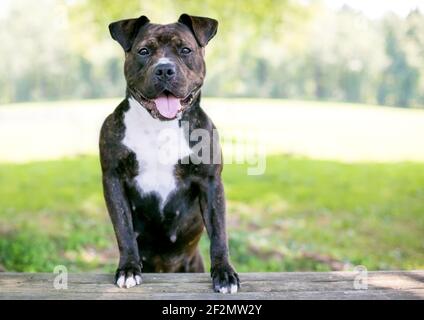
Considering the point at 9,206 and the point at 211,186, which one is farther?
the point at 9,206

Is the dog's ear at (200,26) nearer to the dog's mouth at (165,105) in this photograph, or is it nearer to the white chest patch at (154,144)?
the dog's mouth at (165,105)

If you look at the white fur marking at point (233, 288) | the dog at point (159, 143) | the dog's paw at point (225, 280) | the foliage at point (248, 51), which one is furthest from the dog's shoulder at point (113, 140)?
the foliage at point (248, 51)

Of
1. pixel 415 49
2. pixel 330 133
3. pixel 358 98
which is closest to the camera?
pixel 415 49

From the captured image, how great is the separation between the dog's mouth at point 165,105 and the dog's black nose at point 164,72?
0.08m

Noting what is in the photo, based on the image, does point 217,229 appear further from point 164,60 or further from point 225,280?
point 164,60

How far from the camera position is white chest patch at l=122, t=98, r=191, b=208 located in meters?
3.36

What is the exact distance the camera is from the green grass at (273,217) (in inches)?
276

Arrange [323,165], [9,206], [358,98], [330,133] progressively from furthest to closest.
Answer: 1. [358,98]
2. [330,133]
3. [323,165]
4. [9,206]

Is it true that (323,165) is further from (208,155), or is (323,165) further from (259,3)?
(208,155)

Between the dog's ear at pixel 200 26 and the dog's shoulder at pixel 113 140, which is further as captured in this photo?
the dog's ear at pixel 200 26

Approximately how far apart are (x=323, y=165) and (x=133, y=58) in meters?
11.1

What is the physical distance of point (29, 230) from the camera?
26.6 ft

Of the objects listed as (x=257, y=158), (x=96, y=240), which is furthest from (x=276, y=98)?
(x=96, y=240)

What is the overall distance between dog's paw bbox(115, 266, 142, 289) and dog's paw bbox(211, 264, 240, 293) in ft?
1.33
